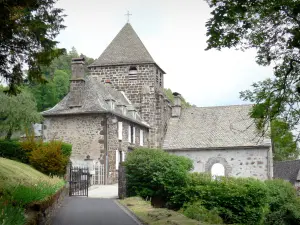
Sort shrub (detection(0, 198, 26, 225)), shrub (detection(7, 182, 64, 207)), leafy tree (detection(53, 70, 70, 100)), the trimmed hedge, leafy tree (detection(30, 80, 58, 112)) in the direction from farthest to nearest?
leafy tree (detection(53, 70, 70, 100)) → leafy tree (detection(30, 80, 58, 112)) → the trimmed hedge → shrub (detection(7, 182, 64, 207)) → shrub (detection(0, 198, 26, 225))

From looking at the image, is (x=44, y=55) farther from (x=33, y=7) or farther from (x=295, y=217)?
(x=295, y=217)

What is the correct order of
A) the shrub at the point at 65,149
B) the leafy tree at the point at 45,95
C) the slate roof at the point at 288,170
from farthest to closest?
the leafy tree at the point at 45,95 < the slate roof at the point at 288,170 < the shrub at the point at 65,149

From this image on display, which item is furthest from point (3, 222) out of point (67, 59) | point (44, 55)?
point (67, 59)

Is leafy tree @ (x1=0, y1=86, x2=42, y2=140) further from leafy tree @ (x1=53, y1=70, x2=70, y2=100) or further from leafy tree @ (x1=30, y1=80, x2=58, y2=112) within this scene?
leafy tree @ (x1=53, y1=70, x2=70, y2=100)

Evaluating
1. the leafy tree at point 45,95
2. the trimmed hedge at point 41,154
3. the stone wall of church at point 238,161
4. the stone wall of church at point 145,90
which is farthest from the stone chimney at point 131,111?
the leafy tree at point 45,95

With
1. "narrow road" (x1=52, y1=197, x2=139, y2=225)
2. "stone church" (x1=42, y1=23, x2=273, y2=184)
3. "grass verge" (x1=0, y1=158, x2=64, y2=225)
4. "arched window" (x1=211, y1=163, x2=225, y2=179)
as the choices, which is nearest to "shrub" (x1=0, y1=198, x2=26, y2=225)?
"grass verge" (x1=0, y1=158, x2=64, y2=225)

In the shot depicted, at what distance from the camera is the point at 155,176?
20734 millimetres

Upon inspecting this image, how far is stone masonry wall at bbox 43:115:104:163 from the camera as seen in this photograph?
3112cm

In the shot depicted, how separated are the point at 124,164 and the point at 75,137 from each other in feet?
33.4

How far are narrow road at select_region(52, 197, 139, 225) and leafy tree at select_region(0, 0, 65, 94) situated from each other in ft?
13.3

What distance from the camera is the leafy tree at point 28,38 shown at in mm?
10766

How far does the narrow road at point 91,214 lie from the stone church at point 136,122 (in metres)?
11.0

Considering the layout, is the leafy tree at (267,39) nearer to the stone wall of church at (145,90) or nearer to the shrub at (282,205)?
the shrub at (282,205)

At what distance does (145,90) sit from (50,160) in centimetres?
1936
